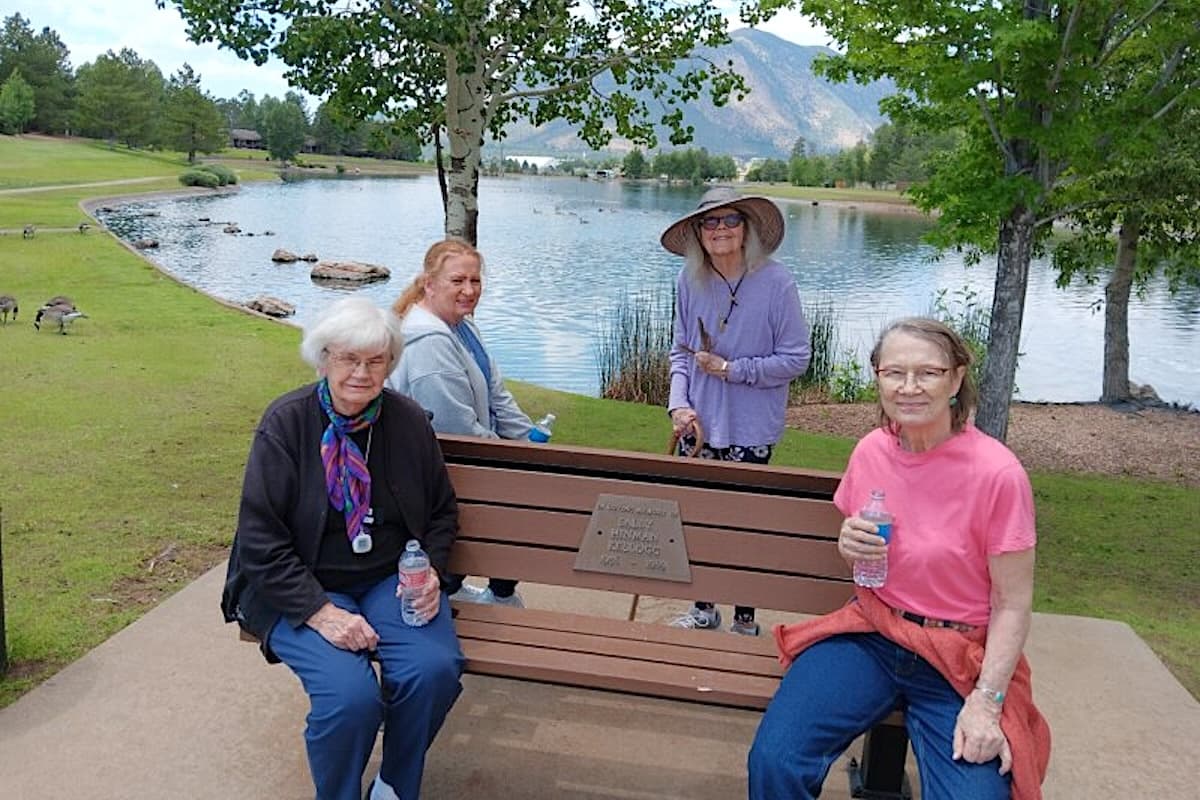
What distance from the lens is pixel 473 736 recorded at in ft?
11.1

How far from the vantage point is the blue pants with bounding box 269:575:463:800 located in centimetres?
267

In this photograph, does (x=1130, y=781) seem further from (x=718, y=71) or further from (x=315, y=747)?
(x=718, y=71)

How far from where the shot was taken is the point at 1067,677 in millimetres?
3986

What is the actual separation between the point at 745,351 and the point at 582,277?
71.7 ft

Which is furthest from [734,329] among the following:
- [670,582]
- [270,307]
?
[270,307]

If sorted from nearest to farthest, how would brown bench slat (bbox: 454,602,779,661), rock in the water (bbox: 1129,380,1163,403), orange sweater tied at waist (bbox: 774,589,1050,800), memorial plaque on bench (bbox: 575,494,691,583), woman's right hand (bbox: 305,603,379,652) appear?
orange sweater tied at waist (bbox: 774,589,1050,800) < woman's right hand (bbox: 305,603,379,652) < brown bench slat (bbox: 454,602,779,661) < memorial plaque on bench (bbox: 575,494,691,583) < rock in the water (bbox: 1129,380,1163,403)

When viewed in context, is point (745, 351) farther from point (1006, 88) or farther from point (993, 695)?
point (1006, 88)

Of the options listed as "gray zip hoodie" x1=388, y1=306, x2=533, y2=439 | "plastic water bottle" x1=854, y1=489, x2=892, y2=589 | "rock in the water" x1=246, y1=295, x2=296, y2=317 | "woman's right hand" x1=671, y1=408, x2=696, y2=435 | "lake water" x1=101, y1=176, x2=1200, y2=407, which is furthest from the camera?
"rock in the water" x1=246, y1=295, x2=296, y2=317

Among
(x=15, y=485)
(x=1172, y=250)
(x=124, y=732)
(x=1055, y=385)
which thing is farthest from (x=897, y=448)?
(x=1055, y=385)

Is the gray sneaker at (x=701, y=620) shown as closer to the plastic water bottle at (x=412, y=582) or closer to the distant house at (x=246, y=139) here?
the plastic water bottle at (x=412, y=582)

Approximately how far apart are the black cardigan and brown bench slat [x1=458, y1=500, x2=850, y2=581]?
310 millimetres

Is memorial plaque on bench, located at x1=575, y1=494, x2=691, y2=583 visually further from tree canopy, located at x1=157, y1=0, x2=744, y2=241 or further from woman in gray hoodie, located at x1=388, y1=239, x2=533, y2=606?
tree canopy, located at x1=157, y1=0, x2=744, y2=241

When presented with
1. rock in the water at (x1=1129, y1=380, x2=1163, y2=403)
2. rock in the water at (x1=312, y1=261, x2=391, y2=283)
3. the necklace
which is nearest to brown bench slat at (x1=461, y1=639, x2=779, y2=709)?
the necklace

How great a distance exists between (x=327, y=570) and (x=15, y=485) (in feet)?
12.4
